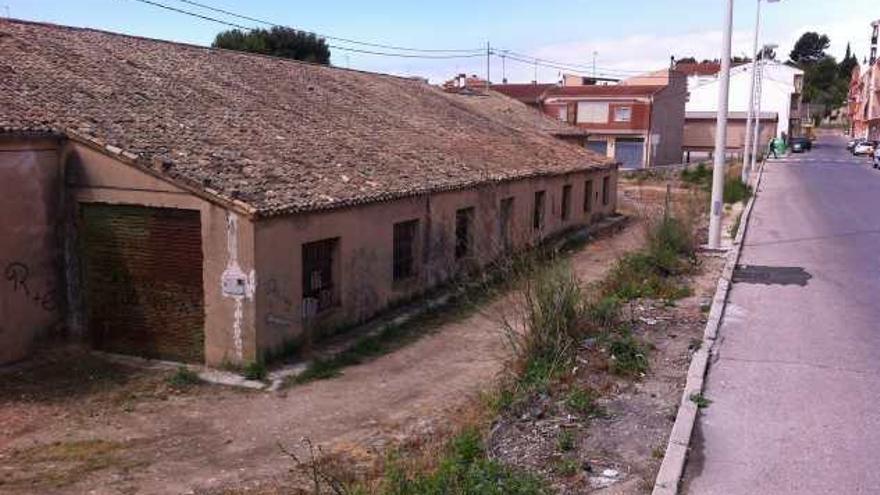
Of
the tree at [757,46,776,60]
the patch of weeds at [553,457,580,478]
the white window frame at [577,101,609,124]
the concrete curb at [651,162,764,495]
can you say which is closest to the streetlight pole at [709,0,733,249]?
the concrete curb at [651,162,764,495]

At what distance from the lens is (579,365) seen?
915 cm

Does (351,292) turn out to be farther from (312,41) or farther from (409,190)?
(312,41)

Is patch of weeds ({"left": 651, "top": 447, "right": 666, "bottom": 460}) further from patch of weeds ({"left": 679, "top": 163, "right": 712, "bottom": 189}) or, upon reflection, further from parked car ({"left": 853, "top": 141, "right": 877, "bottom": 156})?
parked car ({"left": 853, "top": 141, "right": 877, "bottom": 156})

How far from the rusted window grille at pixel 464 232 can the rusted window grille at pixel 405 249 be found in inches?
79.7

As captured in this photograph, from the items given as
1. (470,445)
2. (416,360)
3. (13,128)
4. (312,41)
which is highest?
(312,41)

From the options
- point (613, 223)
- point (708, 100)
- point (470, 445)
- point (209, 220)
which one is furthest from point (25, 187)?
point (708, 100)

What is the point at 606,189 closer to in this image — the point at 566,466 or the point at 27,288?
the point at 27,288

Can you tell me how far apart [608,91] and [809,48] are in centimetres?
11879

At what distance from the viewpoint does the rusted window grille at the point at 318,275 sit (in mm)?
12414

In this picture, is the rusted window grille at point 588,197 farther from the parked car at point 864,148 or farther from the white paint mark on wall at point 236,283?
the parked car at point 864,148

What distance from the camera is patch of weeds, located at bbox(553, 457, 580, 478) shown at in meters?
6.45

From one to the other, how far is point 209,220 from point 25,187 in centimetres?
277

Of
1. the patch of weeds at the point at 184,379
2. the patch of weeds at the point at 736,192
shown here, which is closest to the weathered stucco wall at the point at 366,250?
the patch of weeds at the point at 184,379

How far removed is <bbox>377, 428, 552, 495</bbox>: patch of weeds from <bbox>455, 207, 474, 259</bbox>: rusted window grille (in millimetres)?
10869
